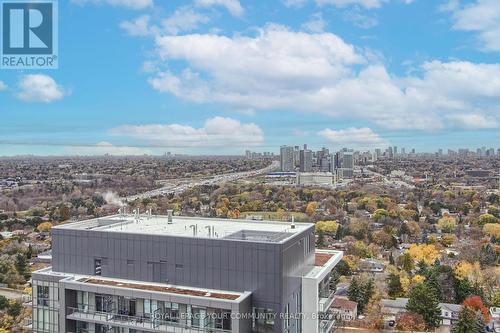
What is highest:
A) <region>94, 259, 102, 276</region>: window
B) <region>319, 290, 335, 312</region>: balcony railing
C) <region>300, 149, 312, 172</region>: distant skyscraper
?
<region>300, 149, 312, 172</region>: distant skyscraper

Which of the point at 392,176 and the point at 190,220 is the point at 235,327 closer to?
the point at 190,220

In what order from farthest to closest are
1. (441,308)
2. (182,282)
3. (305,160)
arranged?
1. (305,160)
2. (441,308)
3. (182,282)

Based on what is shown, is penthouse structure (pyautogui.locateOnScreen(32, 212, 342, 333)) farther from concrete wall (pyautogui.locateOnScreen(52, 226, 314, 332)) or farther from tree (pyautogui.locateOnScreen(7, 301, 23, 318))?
tree (pyautogui.locateOnScreen(7, 301, 23, 318))

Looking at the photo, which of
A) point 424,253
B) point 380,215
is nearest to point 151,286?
point 424,253

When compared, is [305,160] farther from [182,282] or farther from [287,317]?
[287,317]

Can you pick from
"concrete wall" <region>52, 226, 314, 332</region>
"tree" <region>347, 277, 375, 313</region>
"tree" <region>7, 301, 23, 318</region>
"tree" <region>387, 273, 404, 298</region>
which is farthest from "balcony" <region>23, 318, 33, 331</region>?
"tree" <region>387, 273, 404, 298</region>

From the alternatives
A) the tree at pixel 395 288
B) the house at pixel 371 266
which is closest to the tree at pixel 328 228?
the house at pixel 371 266
